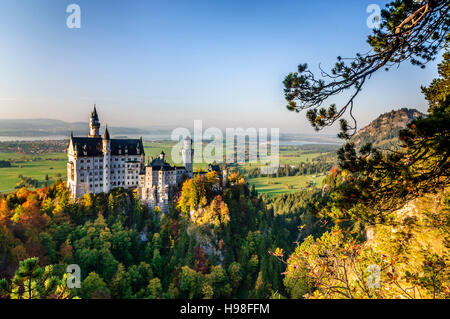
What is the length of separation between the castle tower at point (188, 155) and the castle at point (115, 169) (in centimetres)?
18

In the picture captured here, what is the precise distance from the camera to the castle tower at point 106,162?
38.4m

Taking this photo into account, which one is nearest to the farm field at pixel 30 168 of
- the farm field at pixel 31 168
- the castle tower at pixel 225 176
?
the farm field at pixel 31 168

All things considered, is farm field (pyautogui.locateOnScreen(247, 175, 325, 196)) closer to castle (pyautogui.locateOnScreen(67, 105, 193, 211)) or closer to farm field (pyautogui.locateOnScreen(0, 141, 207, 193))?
farm field (pyautogui.locateOnScreen(0, 141, 207, 193))

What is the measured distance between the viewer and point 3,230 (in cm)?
2692

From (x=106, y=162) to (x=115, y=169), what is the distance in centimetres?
183

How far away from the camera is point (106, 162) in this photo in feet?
127

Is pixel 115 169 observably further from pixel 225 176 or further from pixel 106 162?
pixel 225 176

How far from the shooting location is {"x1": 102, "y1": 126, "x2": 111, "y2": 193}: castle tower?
3838 centimetres

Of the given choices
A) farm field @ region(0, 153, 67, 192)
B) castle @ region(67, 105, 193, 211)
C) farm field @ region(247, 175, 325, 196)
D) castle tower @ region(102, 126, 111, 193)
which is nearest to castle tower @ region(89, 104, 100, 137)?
castle @ region(67, 105, 193, 211)

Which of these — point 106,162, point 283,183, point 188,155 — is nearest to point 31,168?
point 106,162

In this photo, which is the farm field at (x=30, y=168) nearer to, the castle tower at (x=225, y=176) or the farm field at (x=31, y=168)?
the farm field at (x=31, y=168)
